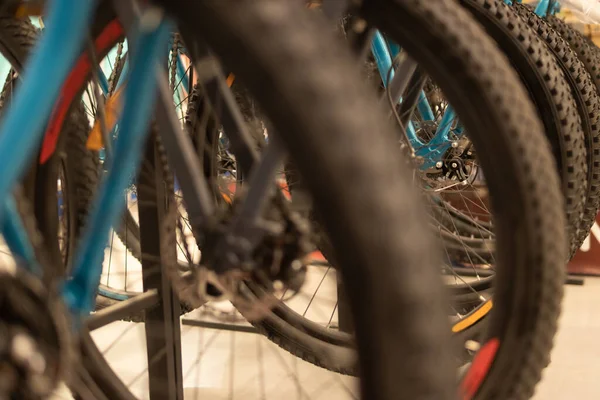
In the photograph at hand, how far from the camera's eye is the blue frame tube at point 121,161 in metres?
0.43

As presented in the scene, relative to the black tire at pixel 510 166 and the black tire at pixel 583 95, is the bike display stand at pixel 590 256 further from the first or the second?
the black tire at pixel 510 166

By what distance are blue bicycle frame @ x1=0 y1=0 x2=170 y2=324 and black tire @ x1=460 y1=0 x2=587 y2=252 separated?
46 cm

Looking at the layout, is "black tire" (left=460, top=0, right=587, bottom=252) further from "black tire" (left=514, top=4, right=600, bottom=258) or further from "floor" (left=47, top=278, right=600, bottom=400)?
"floor" (left=47, top=278, right=600, bottom=400)

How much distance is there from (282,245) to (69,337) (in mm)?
207

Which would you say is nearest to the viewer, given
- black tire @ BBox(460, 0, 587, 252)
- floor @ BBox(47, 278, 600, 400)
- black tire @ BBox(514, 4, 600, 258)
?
black tire @ BBox(460, 0, 587, 252)

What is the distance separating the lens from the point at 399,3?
0.45 metres

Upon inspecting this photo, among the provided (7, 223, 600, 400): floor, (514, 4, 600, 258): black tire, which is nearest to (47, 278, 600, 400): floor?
(7, 223, 600, 400): floor

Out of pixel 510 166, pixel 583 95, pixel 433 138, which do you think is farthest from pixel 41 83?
pixel 433 138

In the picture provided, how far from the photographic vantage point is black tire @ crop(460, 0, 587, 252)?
0.72m

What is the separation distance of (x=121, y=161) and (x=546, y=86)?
599 millimetres

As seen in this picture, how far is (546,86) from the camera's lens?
761mm

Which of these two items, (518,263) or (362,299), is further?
(518,263)

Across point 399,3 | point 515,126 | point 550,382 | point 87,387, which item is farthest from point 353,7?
point 550,382

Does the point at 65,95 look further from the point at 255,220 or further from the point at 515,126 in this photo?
the point at 515,126
